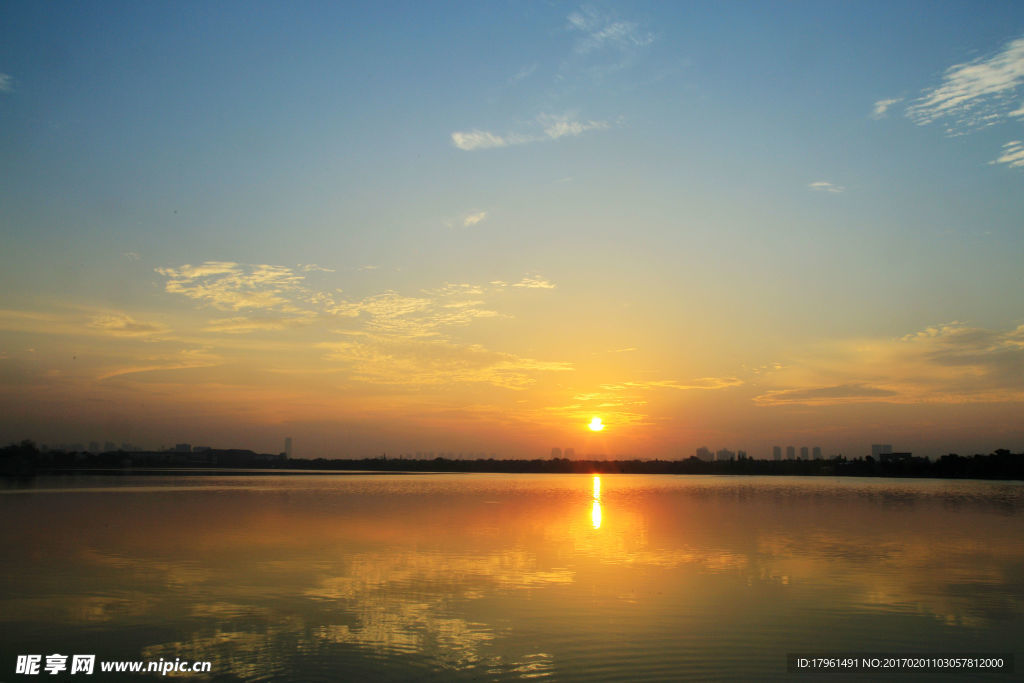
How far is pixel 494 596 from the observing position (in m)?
14.6

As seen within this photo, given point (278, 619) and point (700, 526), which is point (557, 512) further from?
point (278, 619)

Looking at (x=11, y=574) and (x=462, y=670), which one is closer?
(x=462, y=670)

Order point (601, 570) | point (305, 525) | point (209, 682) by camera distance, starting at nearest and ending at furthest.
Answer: point (209, 682) < point (601, 570) < point (305, 525)

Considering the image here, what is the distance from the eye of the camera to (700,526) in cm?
2966

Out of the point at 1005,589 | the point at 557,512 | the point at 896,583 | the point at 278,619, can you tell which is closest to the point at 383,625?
the point at 278,619

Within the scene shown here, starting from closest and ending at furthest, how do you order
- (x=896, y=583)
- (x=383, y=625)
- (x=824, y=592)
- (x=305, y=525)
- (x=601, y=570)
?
(x=383, y=625) < (x=824, y=592) < (x=896, y=583) < (x=601, y=570) < (x=305, y=525)

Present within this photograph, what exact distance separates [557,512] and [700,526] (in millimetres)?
9385

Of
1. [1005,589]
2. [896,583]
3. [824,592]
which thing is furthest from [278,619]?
[1005,589]

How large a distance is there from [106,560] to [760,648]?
15.9 meters

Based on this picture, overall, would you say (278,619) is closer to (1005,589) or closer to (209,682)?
(209,682)

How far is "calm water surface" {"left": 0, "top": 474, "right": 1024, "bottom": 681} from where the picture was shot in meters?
10.5

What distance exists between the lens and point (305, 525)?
28.0m

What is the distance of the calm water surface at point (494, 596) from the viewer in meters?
10.5

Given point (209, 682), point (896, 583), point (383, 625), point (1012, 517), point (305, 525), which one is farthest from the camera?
point (1012, 517)
